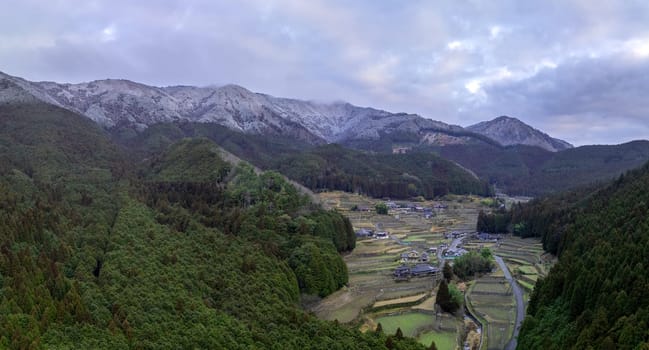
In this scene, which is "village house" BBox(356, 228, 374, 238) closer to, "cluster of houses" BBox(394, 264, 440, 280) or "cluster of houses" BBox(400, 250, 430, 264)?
"cluster of houses" BBox(400, 250, 430, 264)

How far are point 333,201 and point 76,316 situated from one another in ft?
333

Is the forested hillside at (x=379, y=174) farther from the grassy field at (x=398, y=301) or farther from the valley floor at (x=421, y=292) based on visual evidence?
the grassy field at (x=398, y=301)

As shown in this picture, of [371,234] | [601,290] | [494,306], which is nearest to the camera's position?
[601,290]

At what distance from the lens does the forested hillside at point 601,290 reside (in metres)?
27.1

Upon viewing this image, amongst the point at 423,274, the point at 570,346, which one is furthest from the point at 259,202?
the point at 570,346

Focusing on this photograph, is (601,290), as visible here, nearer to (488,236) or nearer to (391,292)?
(391,292)

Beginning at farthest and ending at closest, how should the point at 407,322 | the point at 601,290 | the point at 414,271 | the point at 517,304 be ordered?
the point at 414,271
the point at 517,304
the point at 407,322
the point at 601,290

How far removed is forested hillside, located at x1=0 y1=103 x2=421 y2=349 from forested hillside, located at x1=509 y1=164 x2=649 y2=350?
11.9m

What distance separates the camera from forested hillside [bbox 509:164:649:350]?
27.1m

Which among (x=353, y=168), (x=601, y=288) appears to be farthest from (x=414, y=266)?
(x=353, y=168)

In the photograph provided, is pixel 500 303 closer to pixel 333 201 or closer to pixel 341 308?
pixel 341 308

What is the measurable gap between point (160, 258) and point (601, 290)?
36.8 m

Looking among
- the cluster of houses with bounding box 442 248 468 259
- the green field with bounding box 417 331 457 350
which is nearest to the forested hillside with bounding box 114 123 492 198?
the cluster of houses with bounding box 442 248 468 259

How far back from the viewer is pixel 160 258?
4016 centimetres
